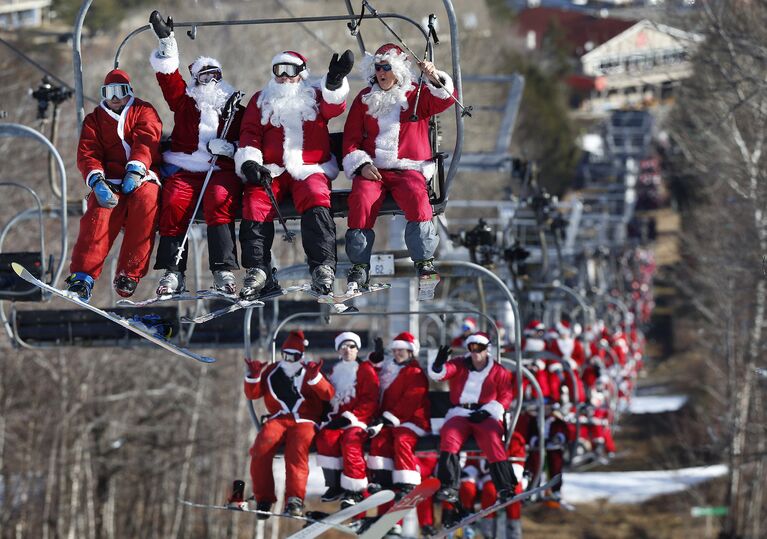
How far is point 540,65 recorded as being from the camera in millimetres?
58156

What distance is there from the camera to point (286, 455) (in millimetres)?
11016

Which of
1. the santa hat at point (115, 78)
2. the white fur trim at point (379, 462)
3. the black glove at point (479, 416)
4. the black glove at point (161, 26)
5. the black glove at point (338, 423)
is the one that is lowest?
the white fur trim at point (379, 462)

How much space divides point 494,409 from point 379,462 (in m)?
0.98

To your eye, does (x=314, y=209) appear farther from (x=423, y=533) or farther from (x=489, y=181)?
(x=489, y=181)

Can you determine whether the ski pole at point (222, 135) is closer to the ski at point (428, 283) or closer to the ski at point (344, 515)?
the ski at point (428, 283)

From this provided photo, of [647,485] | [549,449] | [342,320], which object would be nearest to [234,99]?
[549,449]

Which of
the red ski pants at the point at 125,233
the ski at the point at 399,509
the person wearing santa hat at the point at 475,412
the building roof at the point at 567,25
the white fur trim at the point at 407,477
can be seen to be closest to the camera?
the red ski pants at the point at 125,233

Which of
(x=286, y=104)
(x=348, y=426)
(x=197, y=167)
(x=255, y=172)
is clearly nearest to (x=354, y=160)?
(x=286, y=104)

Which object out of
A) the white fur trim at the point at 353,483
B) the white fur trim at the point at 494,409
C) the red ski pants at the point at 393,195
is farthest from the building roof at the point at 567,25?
the red ski pants at the point at 393,195

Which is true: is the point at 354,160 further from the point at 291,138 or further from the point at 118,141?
the point at 118,141

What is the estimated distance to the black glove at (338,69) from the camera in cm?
874

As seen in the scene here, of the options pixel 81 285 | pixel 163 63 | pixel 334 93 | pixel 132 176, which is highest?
pixel 163 63

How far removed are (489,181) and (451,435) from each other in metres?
35.3

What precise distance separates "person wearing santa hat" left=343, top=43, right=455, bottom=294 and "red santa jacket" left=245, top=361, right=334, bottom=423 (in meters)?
2.06
